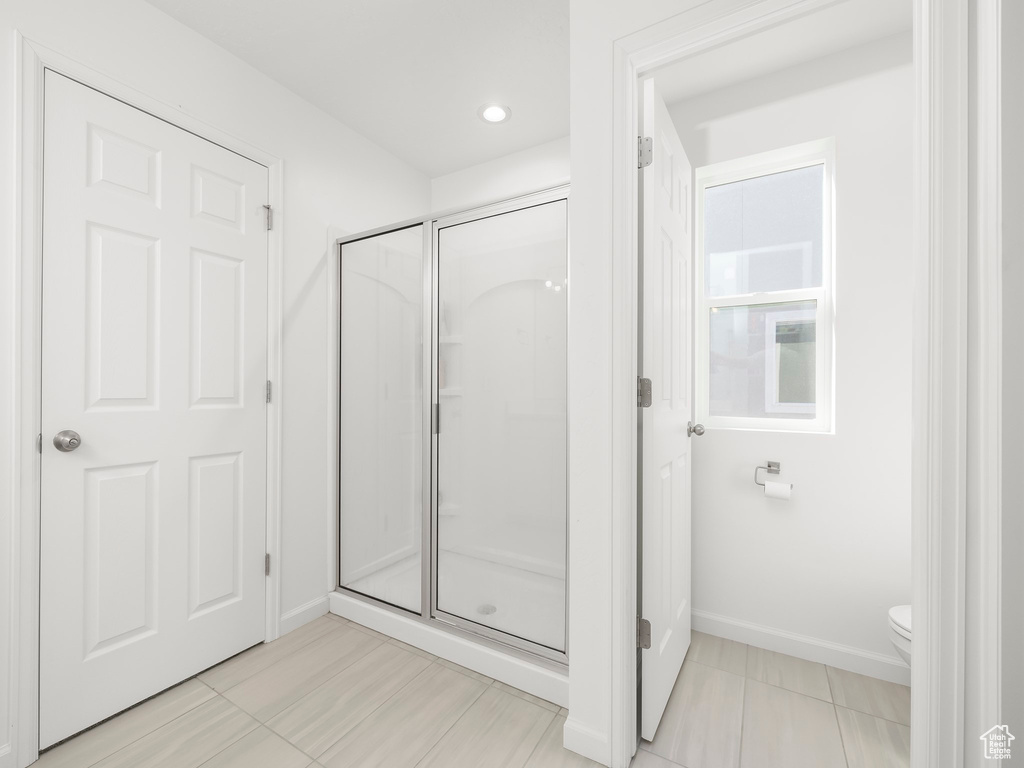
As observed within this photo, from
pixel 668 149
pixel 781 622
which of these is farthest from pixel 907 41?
pixel 781 622

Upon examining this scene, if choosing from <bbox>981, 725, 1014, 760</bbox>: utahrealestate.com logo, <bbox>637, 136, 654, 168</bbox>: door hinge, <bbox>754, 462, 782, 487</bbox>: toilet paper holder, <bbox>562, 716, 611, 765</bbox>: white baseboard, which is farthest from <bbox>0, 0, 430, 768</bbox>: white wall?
<bbox>981, 725, 1014, 760</bbox>: utahrealestate.com logo

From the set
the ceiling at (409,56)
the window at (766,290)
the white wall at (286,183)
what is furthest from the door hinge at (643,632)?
the ceiling at (409,56)

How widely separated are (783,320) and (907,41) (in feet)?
3.55

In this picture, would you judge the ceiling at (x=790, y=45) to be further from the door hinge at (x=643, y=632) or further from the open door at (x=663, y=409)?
the door hinge at (x=643, y=632)

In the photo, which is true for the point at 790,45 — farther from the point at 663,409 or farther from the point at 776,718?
the point at 776,718

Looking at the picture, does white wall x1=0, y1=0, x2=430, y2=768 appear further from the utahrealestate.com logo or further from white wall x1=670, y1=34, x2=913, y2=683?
the utahrealestate.com logo

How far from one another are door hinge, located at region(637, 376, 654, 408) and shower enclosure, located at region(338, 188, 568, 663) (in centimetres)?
40

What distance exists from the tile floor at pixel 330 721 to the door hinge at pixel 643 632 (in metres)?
0.36

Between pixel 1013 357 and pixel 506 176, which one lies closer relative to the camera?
pixel 1013 357

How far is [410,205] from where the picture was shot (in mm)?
2930

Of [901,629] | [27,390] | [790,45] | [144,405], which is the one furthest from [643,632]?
[790,45]

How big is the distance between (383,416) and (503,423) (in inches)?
26.4

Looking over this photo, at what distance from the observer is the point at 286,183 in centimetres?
212

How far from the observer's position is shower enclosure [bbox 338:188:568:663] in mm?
1787
